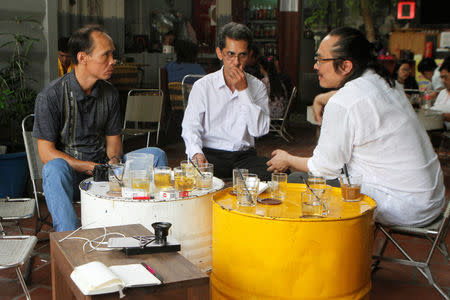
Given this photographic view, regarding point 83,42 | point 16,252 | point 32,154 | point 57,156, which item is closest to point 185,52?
point 83,42

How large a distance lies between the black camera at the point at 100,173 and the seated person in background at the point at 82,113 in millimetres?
346

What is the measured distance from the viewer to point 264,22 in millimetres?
11406

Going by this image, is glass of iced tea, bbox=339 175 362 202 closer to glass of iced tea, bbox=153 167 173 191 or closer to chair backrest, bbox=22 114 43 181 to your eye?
glass of iced tea, bbox=153 167 173 191

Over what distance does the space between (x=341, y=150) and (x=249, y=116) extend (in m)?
1.18

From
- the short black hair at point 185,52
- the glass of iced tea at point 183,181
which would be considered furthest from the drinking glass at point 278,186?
the short black hair at point 185,52

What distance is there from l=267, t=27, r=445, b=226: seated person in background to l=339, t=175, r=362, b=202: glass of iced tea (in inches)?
5.9

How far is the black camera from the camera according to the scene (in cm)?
→ 278

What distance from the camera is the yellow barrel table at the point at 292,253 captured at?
2096mm

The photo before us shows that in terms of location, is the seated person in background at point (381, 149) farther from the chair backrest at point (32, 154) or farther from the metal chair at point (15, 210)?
the chair backrest at point (32, 154)

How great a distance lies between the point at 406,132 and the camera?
2533mm

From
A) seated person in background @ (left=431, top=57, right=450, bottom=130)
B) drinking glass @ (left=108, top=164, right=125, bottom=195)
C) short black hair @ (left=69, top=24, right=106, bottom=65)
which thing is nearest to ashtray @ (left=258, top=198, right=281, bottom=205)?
drinking glass @ (left=108, top=164, right=125, bottom=195)

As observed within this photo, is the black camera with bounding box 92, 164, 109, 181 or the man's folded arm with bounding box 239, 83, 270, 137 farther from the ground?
A: the man's folded arm with bounding box 239, 83, 270, 137

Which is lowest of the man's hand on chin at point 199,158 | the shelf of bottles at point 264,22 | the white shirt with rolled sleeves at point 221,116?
the man's hand on chin at point 199,158

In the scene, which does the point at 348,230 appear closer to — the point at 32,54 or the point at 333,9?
the point at 32,54
